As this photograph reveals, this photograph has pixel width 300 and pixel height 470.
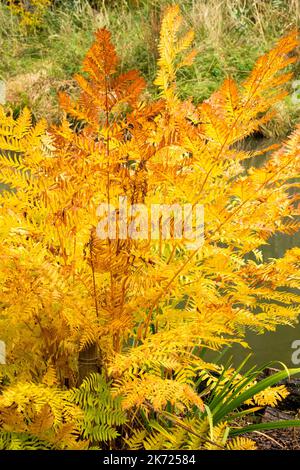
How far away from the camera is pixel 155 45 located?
8.08 meters

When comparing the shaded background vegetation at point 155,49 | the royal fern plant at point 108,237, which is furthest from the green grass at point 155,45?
the royal fern plant at point 108,237

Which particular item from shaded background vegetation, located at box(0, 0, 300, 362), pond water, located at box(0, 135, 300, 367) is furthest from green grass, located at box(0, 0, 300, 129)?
pond water, located at box(0, 135, 300, 367)

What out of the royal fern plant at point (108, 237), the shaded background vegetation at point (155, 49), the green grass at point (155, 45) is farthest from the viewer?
the green grass at point (155, 45)

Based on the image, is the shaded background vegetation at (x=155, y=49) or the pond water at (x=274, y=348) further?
the shaded background vegetation at (x=155, y=49)

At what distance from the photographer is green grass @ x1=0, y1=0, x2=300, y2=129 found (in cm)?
785

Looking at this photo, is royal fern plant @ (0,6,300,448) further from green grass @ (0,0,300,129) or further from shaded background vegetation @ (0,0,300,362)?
green grass @ (0,0,300,129)

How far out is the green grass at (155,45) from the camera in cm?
785

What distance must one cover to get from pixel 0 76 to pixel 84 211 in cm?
778

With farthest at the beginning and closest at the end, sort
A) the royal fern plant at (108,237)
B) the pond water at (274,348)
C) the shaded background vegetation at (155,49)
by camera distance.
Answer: the shaded background vegetation at (155,49) < the pond water at (274,348) < the royal fern plant at (108,237)

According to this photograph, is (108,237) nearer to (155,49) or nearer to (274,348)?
(274,348)
